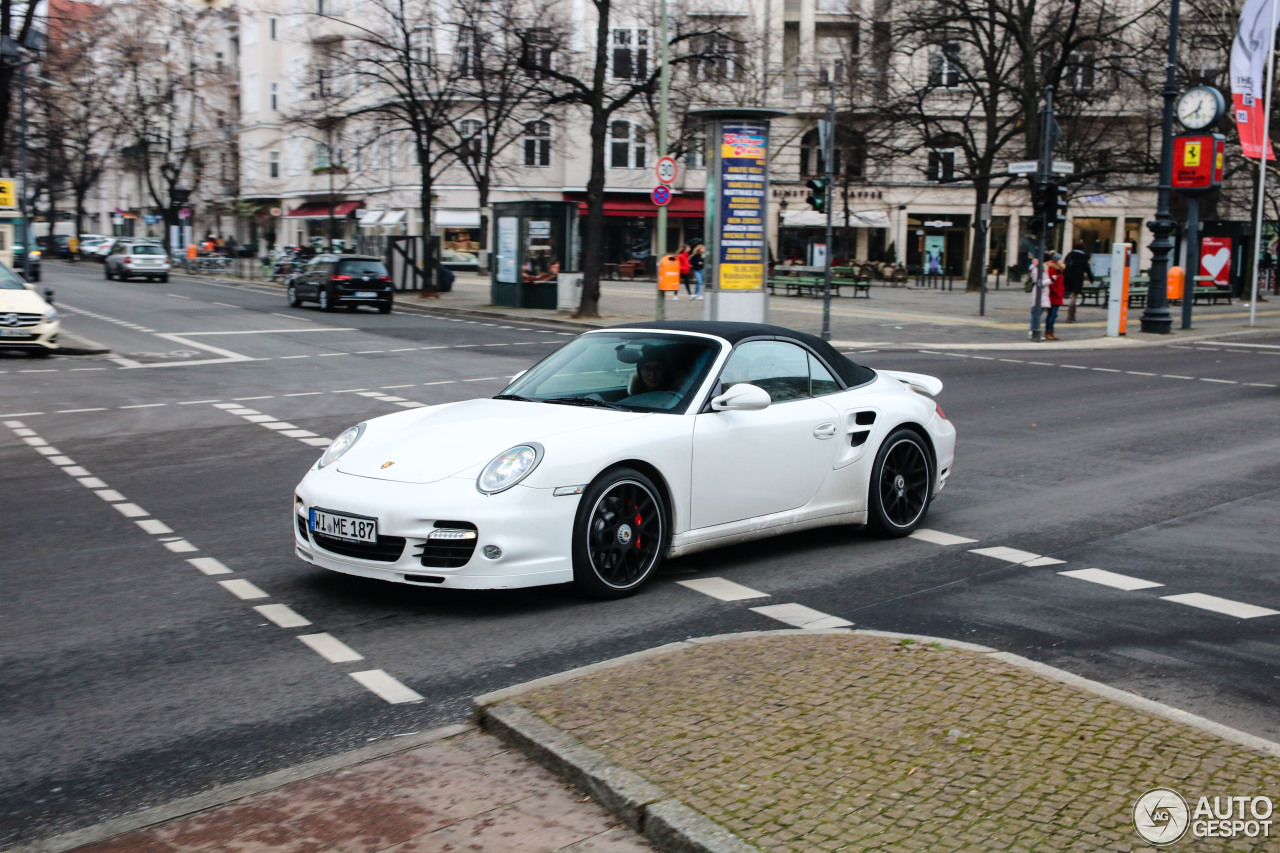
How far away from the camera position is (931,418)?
8398 millimetres

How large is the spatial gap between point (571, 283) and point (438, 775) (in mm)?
29496

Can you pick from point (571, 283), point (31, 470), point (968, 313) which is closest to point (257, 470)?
point (31, 470)

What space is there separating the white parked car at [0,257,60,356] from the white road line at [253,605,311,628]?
53.7ft

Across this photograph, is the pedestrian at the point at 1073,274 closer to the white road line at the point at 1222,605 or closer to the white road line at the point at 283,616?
the white road line at the point at 1222,605

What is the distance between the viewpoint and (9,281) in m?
21.3

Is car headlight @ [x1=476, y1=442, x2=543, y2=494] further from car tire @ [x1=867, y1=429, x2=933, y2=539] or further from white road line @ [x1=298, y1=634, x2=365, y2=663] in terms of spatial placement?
car tire @ [x1=867, y1=429, x2=933, y2=539]

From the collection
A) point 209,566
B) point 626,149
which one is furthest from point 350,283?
point 626,149

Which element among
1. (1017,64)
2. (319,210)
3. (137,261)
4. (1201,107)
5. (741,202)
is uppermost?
(1017,64)

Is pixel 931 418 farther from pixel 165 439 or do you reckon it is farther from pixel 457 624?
pixel 165 439

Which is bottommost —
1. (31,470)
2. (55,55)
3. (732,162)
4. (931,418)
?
(31,470)

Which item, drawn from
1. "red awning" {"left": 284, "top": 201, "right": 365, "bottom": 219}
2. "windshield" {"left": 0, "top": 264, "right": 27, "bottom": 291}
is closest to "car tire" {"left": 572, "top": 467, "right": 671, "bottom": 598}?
"windshield" {"left": 0, "top": 264, "right": 27, "bottom": 291}

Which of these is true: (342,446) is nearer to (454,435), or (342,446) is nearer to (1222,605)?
(454,435)

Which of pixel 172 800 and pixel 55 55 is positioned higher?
pixel 55 55

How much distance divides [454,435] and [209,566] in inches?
69.6
